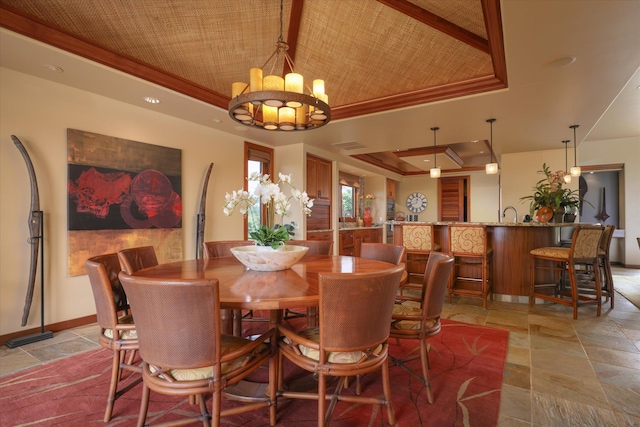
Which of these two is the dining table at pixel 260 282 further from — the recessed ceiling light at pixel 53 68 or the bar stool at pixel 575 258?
the bar stool at pixel 575 258

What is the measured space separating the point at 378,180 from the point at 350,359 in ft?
25.6

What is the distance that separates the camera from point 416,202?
9.70m

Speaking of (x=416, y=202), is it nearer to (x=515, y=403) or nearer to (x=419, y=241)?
(x=419, y=241)

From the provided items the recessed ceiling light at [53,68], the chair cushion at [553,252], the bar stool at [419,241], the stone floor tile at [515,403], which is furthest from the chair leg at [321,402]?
the chair cushion at [553,252]

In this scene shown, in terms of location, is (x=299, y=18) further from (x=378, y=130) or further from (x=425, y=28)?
(x=378, y=130)

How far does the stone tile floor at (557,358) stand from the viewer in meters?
1.77

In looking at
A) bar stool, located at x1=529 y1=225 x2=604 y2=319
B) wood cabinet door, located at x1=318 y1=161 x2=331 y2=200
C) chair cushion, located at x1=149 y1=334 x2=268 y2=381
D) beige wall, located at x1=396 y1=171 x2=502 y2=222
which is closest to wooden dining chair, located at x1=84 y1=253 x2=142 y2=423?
chair cushion, located at x1=149 y1=334 x2=268 y2=381

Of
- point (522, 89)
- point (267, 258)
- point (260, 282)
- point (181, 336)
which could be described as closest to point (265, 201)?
point (267, 258)

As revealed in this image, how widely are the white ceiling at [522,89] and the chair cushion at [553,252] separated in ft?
5.42

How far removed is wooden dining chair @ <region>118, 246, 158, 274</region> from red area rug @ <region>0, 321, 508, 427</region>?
0.77 meters

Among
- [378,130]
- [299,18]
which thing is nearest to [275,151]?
[378,130]

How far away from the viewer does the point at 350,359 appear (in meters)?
1.45

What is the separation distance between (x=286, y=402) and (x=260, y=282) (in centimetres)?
78

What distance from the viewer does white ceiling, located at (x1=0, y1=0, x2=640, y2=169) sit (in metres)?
2.06
